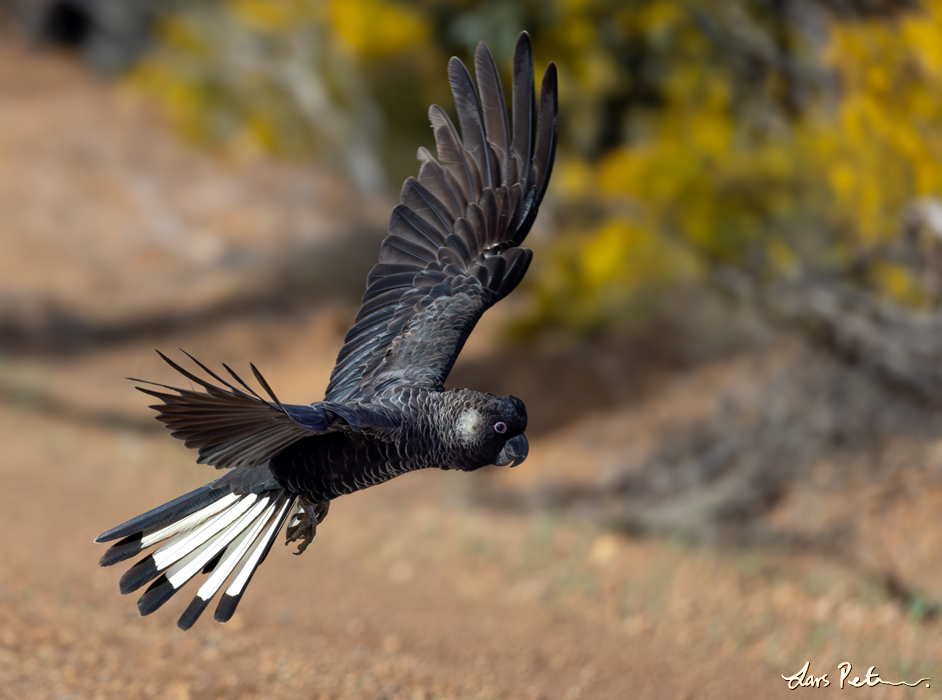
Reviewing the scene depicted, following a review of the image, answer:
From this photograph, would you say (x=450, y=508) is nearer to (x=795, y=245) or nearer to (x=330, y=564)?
(x=330, y=564)

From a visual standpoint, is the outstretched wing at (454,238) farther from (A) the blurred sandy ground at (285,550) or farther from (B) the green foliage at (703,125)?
(B) the green foliage at (703,125)

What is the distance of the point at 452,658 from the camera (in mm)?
5684

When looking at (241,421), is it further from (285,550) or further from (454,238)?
(285,550)

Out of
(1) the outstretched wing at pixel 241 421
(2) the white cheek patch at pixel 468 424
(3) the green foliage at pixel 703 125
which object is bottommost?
(2) the white cheek patch at pixel 468 424

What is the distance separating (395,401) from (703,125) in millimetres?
6234

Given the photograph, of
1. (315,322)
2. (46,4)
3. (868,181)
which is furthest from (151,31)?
(868,181)

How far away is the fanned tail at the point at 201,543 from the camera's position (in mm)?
3766

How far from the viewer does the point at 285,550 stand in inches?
326

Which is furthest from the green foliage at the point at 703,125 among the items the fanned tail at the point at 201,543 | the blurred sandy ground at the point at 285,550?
the fanned tail at the point at 201,543

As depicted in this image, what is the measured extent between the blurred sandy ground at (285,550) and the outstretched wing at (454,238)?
174 centimetres

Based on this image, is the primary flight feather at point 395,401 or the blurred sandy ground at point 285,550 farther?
the blurred sandy ground at point 285,550

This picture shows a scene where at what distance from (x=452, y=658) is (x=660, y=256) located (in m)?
6.10

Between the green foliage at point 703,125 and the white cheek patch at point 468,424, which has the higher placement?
the green foliage at point 703,125

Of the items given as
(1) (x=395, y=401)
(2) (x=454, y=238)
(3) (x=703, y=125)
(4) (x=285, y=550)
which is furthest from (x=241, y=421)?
(3) (x=703, y=125)
